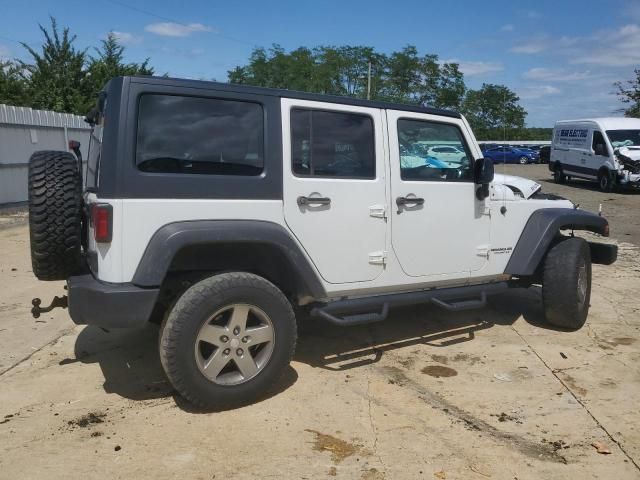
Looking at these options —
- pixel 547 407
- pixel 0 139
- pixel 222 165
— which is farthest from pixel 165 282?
pixel 0 139

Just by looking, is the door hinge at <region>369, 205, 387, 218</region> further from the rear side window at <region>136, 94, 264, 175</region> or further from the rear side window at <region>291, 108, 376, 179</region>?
the rear side window at <region>136, 94, 264, 175</region>

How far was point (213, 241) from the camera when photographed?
11.3ft

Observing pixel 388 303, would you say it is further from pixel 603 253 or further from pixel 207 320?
pixel 603 253

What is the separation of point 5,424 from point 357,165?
2.79 metres

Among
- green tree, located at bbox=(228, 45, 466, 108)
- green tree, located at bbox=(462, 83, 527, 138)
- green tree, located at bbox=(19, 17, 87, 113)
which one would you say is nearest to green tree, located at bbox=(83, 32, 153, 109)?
green tree, located at bbox=(19, 17, 87, 113)

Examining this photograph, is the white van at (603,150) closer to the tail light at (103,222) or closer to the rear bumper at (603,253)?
the rear bumper at (603,253)

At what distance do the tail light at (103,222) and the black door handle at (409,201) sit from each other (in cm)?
202

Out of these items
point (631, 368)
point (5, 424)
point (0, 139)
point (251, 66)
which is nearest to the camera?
point (5, 424)

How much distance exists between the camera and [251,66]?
1933 inches

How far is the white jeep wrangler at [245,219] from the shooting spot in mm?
3342

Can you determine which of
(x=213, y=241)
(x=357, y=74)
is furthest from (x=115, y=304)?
(x=357, y=74)

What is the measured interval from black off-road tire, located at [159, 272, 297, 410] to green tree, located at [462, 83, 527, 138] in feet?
195

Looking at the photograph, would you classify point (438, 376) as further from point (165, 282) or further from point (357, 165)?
point (165, 282)

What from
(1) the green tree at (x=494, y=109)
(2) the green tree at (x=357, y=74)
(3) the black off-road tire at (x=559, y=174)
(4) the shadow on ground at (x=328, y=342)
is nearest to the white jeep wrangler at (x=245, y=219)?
(4) the shadow on ground at (x=328, y=342)
